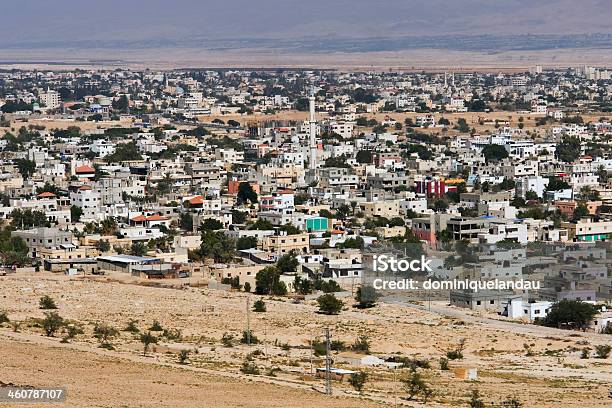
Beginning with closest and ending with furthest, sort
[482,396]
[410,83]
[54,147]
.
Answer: [482,396] → [54,147] → [410,83]

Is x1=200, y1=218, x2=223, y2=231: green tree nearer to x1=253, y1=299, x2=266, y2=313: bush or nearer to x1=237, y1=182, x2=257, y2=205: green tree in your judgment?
x1=237, y1=182, x2=257, y2=205: green tree

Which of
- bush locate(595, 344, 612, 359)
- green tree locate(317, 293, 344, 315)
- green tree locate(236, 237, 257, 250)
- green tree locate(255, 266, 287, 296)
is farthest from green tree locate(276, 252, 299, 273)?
bush locate(595, 344, 612, 359)

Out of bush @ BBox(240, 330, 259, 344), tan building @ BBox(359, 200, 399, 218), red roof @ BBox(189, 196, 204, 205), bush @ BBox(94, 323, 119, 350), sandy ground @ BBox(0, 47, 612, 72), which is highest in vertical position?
sandy ground @ BBox(0, 47, 612, 72)

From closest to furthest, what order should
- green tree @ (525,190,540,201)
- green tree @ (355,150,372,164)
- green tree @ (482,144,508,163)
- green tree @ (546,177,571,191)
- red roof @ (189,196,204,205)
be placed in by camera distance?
1. red roof @ (189,196,204,205)
2. green tree @ (525,190,540,201)
3. green tree @ (546,177,571,191)
4. green tree @ (355,150,372,164)
5. green tree @ (482,144,508,163)

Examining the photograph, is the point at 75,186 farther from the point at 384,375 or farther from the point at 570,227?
the point at 384,375

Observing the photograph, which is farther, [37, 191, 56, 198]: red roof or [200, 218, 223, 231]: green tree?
[37, 191, 56, 198]: red roof

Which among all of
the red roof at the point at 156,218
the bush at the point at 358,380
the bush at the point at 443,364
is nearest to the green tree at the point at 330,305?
the bush at the point at 443,364

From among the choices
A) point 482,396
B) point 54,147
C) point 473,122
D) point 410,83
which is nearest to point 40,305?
point 482,396
